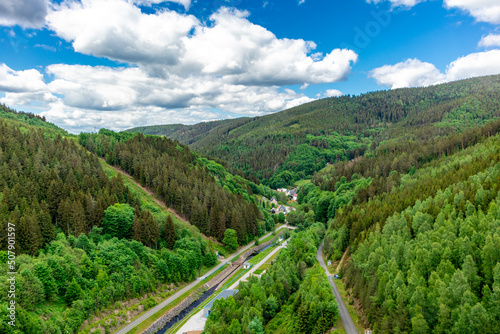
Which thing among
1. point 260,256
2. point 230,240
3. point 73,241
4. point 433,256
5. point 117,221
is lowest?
point 260,256

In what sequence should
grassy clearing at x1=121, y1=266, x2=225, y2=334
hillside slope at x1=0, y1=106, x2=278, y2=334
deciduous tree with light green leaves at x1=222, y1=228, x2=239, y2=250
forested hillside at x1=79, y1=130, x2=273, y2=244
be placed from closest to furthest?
hillside slope at x1=0, y1=106, x2=278, y2=334
grassy clearing at x1=121, y1=266, x2=225, y2=334
deciduous tree with light green leaves at x1=222, y1=228, x2=239, y2=250
forested hillside at x1=79, y1=130, x2=273, y2=244

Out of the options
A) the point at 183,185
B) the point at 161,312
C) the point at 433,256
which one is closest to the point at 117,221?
the point at 161,312

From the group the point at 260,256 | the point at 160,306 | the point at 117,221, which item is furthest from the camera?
the point at 260,256

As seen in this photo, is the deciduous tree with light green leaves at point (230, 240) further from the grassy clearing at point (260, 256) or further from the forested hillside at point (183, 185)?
the grassy clearing at point (260, 256)

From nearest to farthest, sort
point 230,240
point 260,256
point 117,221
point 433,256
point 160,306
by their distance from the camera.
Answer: point 433,256, point 160,306, point 117,221, point 260,256, point 230,240

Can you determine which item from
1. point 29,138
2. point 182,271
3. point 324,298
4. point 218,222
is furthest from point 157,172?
point 324,298

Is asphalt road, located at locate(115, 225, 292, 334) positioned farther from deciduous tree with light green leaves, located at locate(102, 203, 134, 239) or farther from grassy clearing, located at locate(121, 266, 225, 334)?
deciduous tree with light green leaves, located at locate(102, 203, 134, 239)

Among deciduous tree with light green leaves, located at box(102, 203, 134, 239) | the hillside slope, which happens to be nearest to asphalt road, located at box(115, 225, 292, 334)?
the hillside slope

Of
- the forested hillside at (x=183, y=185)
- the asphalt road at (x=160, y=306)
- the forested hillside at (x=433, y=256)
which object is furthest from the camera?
the forested hillside at (x=183, y=185)

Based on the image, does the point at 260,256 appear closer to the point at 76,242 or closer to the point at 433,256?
the point at 76,242

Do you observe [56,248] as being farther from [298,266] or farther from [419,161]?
[419,161]

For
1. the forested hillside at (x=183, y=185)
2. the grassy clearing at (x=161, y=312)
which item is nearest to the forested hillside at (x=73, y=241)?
the grassy clearing at (x=161, y=312)
